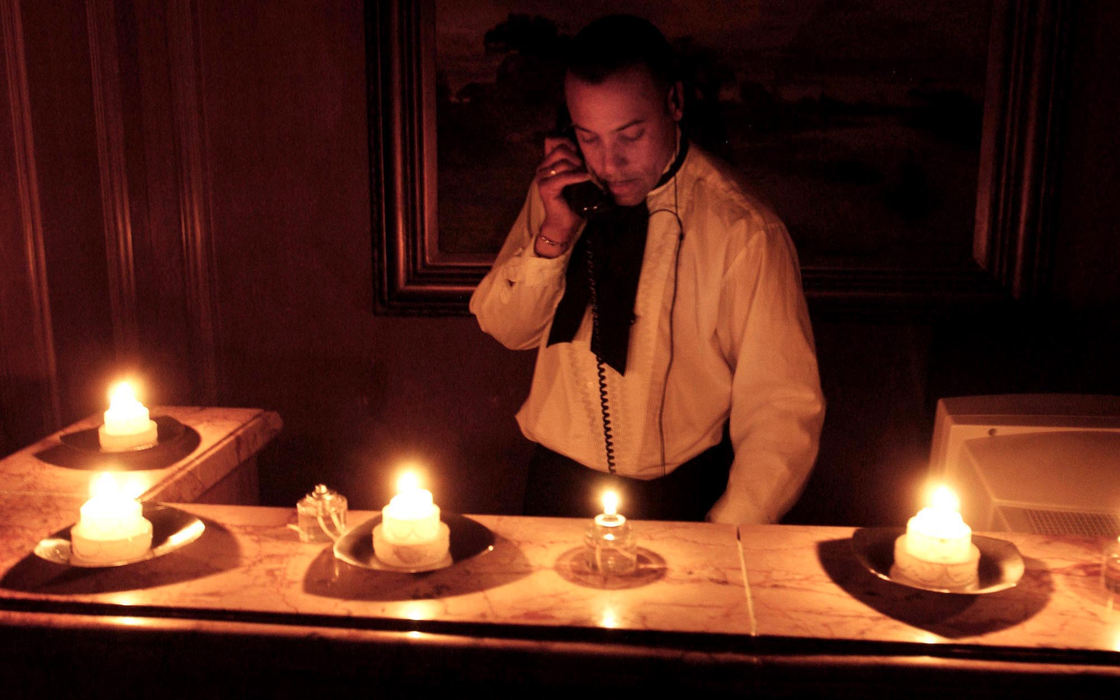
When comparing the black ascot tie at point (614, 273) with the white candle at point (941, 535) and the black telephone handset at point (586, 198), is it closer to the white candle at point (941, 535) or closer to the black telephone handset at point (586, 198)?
the black telephone handset at point (586, 198)

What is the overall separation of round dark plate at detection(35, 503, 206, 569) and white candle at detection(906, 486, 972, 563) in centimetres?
119

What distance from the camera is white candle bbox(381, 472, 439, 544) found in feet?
5.16

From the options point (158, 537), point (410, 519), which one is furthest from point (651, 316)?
point (158, 537)

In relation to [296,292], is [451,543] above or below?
below

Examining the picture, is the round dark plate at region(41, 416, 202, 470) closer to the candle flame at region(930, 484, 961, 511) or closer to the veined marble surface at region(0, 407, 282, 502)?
the veined marble surface at region(0, 407, 282, 502)

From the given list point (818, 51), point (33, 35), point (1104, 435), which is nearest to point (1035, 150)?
point (818, 51)

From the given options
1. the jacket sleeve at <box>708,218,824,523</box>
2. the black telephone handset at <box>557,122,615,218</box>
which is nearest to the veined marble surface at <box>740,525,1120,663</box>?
the jacket sleeve at <box>708,218,824,523</box>

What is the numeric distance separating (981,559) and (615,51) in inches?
48.7

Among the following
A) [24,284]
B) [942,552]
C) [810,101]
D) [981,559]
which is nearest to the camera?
[942,552]

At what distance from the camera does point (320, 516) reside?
5.63ft

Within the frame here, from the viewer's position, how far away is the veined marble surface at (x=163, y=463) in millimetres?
1989

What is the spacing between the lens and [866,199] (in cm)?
308

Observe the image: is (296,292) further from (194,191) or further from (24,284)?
(24,284)

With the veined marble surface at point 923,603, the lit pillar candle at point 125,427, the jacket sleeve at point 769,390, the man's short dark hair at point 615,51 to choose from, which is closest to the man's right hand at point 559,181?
the man's short dark hair at point 615,51
